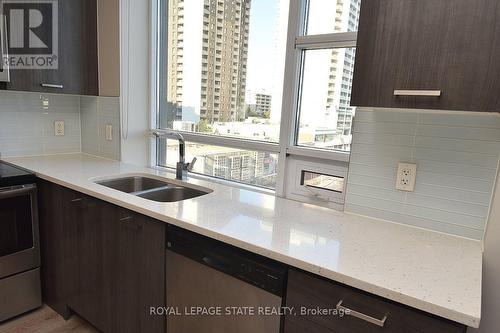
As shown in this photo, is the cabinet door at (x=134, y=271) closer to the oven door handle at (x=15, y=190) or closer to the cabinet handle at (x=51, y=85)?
the oven door handle at (x=15, y=190)

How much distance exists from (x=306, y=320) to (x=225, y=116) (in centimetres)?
136

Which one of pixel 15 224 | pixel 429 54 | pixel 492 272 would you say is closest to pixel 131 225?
pixel 15 224

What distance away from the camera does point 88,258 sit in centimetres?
181

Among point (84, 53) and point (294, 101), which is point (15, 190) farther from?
point (294, 101)

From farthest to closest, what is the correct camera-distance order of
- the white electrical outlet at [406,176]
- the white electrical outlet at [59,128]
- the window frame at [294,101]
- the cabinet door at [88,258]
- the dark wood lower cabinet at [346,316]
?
the white electrical outlet at [59,128]
the cabinet door at [88,258]
the window frame at [294,101]
the white electrical outlet at [406,176]
the dark wood lower cabinet at [346,316]

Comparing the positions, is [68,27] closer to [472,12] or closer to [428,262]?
[472,12]

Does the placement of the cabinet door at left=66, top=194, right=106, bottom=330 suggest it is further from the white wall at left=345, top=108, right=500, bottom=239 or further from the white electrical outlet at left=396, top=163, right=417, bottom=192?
the white electrical outlet at left=396, top=163, right=417, bottom=192

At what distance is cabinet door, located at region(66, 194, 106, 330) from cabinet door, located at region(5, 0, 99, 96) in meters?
0.82

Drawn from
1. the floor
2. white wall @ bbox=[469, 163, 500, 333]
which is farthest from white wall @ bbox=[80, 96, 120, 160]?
white wall @ bbox=[469, 163, 500, 333]

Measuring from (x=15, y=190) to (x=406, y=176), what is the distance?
6.57 feet

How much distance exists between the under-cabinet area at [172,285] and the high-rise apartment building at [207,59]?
91 cm

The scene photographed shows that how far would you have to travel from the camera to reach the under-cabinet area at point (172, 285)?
979mm

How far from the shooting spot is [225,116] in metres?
2.10

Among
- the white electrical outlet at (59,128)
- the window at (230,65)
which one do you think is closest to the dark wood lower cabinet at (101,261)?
the white electrical outlet at (59,128)
